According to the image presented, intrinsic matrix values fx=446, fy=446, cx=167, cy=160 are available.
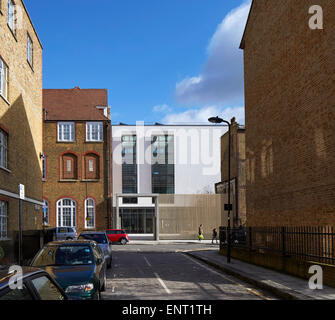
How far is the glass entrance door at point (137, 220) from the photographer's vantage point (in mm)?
59562

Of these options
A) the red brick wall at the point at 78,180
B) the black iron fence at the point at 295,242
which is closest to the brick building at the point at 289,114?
the black iron fence at the point at 295,242

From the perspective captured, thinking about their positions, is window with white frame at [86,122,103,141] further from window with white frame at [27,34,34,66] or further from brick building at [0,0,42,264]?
window with white frame at [27,34,34,66]

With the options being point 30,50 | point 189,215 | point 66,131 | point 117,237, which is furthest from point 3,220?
point 66,131

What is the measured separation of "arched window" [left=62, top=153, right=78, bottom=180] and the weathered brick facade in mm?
18870

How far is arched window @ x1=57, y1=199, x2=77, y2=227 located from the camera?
46.2 metres

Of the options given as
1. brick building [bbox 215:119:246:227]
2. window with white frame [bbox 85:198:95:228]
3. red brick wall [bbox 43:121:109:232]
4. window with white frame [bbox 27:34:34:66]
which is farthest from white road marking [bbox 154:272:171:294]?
red brick wall [bbox 43:121:109:232]

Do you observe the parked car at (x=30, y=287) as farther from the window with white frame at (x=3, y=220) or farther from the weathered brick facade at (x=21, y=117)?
the window with white frame at (x=3, y=220)

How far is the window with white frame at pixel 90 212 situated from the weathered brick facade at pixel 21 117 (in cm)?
1841

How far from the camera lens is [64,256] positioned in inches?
385

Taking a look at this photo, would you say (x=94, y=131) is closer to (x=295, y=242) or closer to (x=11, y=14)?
(x=11, y=14)

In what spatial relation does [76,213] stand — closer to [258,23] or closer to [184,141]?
[184,141]

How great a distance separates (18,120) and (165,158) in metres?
43.1

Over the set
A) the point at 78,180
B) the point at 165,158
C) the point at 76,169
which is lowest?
the point at 78,180

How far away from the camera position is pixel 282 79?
18.8 metres
